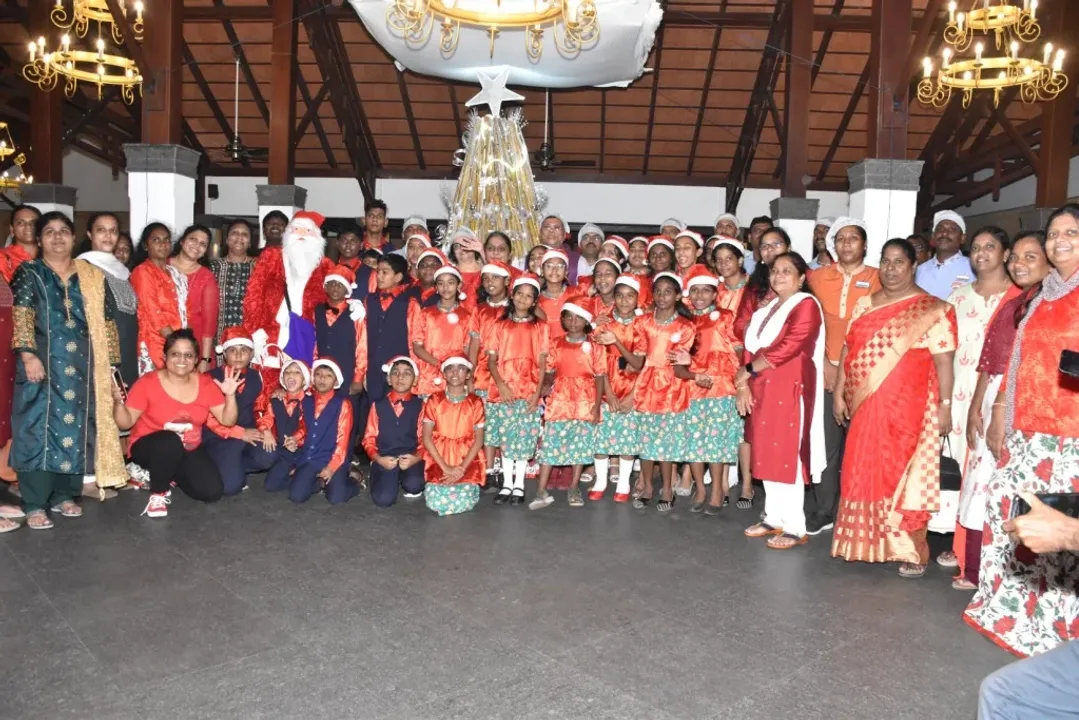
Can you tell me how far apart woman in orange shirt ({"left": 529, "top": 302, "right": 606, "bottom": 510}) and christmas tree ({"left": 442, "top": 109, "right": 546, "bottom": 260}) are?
225 cm

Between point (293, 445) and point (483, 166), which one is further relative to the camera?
point (483, 166)

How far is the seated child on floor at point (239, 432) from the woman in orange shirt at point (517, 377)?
4.37 feet

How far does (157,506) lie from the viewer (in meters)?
4.21

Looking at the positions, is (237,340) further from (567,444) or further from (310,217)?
(567,444)

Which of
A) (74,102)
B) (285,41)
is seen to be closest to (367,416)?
(285,41)

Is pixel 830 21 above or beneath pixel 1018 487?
above

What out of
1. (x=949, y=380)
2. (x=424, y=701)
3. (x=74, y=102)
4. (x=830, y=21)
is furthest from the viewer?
(x=74, y=102)

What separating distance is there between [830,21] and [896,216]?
174 inches

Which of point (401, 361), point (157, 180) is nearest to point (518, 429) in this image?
point (401, 361)

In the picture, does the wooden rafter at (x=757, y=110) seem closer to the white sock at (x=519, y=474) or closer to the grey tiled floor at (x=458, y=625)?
the white sock at (x=519, y=474)

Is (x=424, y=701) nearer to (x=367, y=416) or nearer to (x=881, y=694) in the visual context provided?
(x=881, y=694)

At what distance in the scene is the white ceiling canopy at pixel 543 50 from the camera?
7.02 meters

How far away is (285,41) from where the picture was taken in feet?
30.2

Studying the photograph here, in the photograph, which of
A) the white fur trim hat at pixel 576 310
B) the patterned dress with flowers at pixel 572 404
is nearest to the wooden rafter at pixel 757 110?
the white fur trim hat at pixel 576 310
